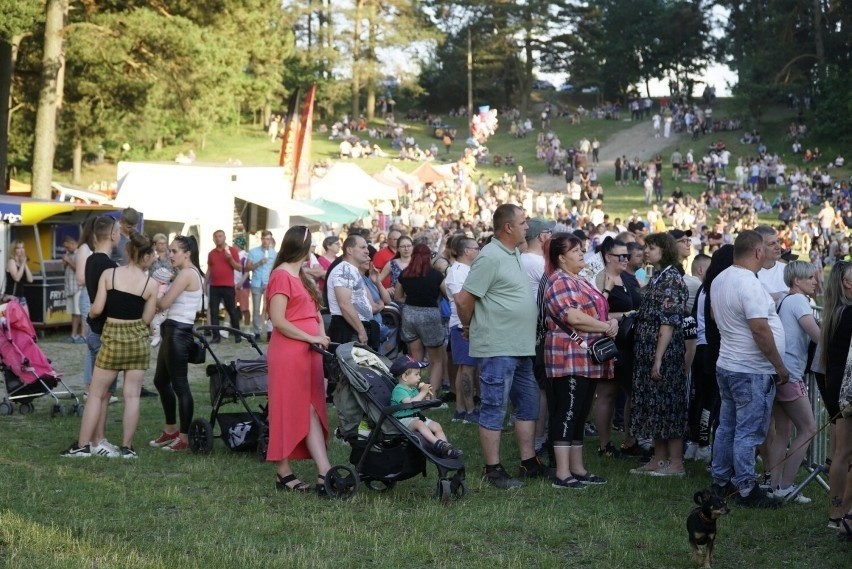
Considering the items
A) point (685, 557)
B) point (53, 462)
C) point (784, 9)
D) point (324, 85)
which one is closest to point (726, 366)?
point (685, 557)

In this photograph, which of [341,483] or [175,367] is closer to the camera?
[341,483]

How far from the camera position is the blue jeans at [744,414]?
671cm

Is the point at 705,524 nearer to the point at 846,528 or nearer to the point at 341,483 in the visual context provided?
the point at 846,528

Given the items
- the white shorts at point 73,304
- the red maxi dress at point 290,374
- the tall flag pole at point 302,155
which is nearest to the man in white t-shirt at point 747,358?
the red maxi dress at point 290,374

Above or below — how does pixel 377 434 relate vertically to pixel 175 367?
below

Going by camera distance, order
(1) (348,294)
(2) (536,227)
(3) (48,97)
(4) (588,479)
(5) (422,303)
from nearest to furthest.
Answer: (4) (588,479) → (2) (536,227) → (1) (348,294) → (5) (422,303) → (3) (48,97)

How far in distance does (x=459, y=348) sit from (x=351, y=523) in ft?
13.3

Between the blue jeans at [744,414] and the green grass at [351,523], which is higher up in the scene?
the blue jeans at [744,414]

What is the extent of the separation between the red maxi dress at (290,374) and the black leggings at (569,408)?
1596mm

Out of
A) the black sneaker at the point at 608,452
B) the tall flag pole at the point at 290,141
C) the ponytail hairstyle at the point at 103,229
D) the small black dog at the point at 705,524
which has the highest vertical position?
the tall flag pole at the point at 290,141

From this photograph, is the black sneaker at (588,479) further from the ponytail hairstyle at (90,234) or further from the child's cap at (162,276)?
the ponytail hairstyle at (90,234)

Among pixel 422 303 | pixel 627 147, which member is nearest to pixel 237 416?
pixel 422 303

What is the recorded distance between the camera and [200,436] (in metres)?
8.39

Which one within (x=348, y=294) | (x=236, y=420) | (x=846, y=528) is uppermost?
(x=348, y=294)
